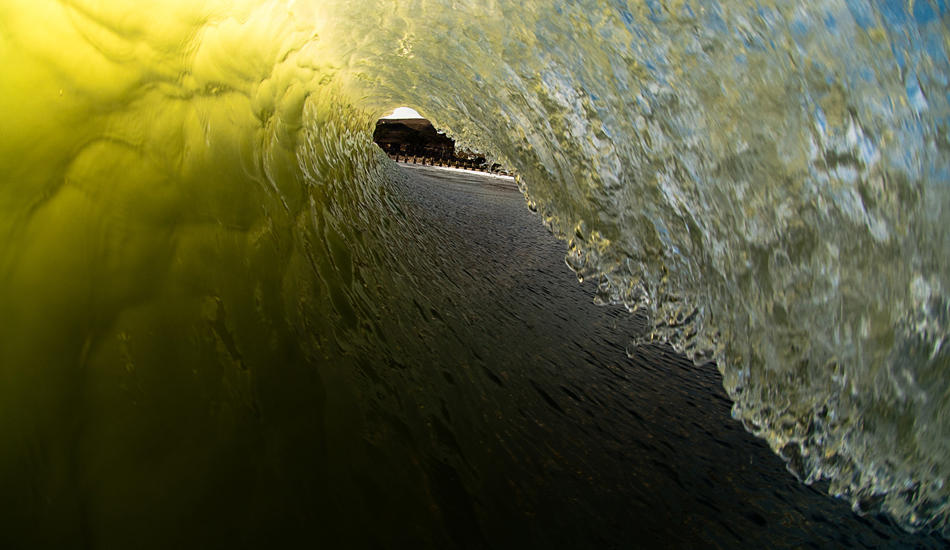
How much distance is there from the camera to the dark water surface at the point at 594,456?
1.60 metres

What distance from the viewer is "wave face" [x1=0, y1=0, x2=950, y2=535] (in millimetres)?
1237

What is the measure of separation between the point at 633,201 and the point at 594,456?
1.57 metres

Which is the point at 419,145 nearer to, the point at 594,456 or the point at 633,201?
the point at 633,201

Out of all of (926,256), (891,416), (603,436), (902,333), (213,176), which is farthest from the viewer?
(603,436)

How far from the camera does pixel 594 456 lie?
6.78ft

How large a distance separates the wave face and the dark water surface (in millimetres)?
307

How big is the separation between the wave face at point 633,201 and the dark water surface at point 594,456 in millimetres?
307

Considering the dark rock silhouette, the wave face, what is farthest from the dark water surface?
the dark rock silhouette

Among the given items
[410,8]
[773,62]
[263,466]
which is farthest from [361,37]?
[263,466]

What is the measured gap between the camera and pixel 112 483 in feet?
3.82

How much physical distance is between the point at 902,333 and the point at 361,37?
4.04m

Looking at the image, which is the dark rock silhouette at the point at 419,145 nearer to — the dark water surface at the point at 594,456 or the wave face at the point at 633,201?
the dark water surface at the point at 594,456

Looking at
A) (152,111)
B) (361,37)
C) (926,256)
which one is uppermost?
(361,37)

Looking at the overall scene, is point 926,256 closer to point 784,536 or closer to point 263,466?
point 784,536
